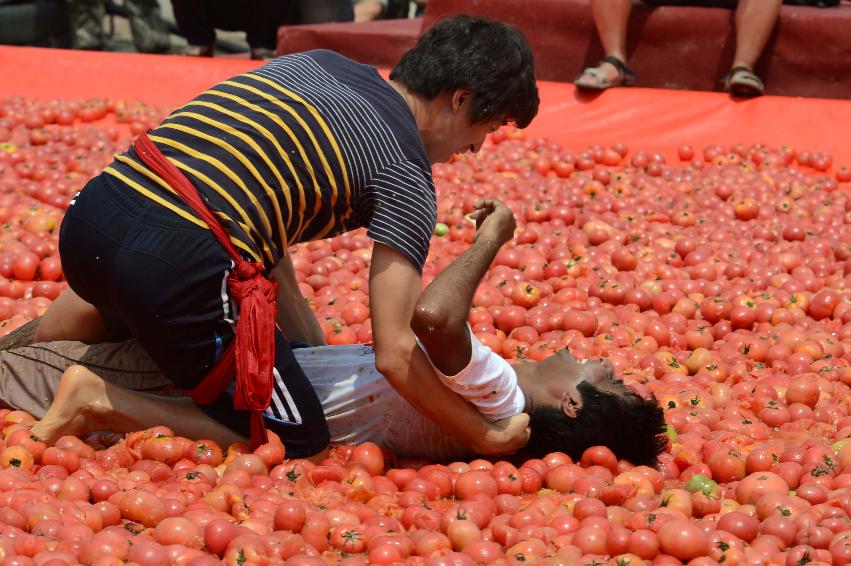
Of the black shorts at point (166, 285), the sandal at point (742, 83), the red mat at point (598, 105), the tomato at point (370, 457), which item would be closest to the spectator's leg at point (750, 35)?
the sandal at point (742, 83)

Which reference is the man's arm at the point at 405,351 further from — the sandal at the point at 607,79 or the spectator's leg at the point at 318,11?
the spectator's leg at the point at 318,11

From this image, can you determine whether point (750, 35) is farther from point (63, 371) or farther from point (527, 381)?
point (63, 371)

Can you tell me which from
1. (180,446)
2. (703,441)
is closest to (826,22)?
(703,441)

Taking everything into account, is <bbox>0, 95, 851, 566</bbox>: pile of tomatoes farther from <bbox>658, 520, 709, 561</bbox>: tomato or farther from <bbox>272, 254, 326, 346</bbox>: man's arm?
<bbox>272, 254, 326, 346</bbox>: man's arm

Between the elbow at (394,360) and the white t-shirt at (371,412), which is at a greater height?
the elbow at (394,360)

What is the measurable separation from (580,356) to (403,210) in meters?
1.33

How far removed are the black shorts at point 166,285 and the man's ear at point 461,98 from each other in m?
0.76

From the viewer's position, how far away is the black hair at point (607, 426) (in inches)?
126

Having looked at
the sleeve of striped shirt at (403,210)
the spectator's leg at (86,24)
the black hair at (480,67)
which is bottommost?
the spectator's leg at (86,24)

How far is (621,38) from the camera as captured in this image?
7227 mm

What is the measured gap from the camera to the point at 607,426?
3.21 m

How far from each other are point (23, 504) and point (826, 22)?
19.7ft

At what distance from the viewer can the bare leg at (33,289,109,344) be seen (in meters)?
3.38

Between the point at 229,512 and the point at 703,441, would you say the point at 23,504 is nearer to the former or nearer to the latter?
the point at 229,512
